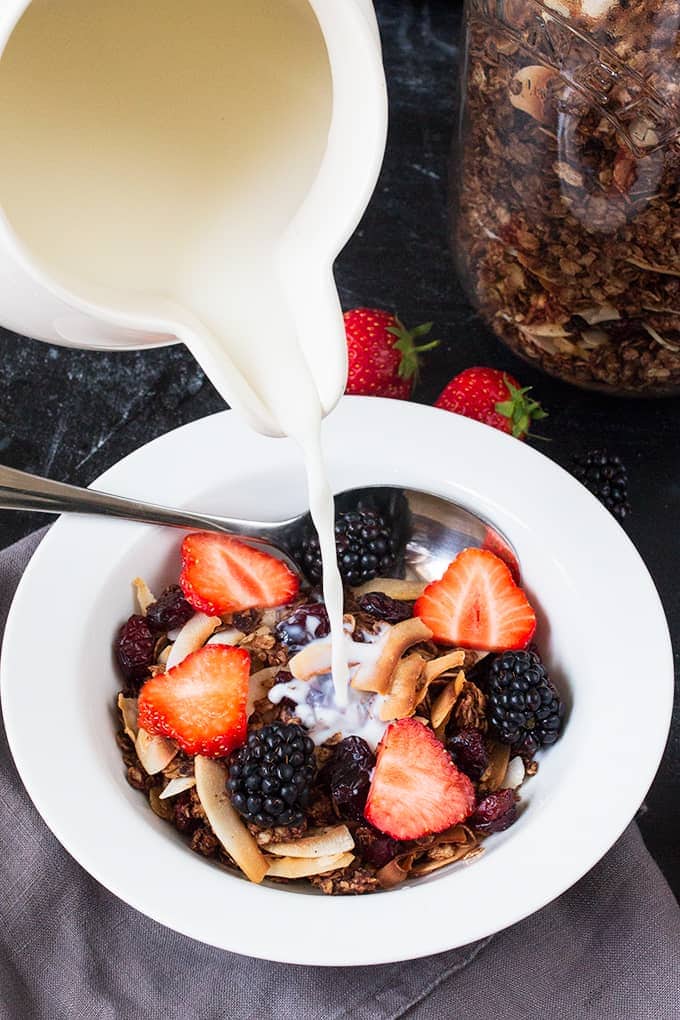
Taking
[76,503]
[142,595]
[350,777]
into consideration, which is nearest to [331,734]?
[350,777]

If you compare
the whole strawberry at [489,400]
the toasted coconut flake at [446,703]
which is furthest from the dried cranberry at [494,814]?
the whole strawberry at [489,400]

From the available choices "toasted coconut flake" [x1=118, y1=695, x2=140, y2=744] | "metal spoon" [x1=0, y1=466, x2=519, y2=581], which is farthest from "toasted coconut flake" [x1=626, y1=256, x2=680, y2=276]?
"toasted coconut flake" [x1=118, y1=695, x2=140, y2=744]

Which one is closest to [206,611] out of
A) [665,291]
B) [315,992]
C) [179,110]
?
[315,992]

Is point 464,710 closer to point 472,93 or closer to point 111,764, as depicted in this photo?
point 111,764

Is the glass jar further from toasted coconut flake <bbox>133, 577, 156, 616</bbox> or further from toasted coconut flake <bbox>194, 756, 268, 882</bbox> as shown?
toasted coconut flake <bbox>194, 756, 268, 882</bbox>

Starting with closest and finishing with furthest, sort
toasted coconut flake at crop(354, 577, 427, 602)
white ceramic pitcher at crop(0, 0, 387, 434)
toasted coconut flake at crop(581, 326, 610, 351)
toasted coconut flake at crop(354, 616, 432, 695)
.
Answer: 1. white ceramic pitcher at crop(0, 0, 387, 434)
2. toasted coconut flake at crop(354, 616, 432, 695)
3. toasted coconut flake at crop(354, 577, 427, 602)
4. toasted coconut flake at crop(581, 326, 610, 351)

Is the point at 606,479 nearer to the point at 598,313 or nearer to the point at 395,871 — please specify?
the point at 598,313

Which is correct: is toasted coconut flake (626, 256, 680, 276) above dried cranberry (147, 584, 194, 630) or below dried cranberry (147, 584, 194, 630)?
above
